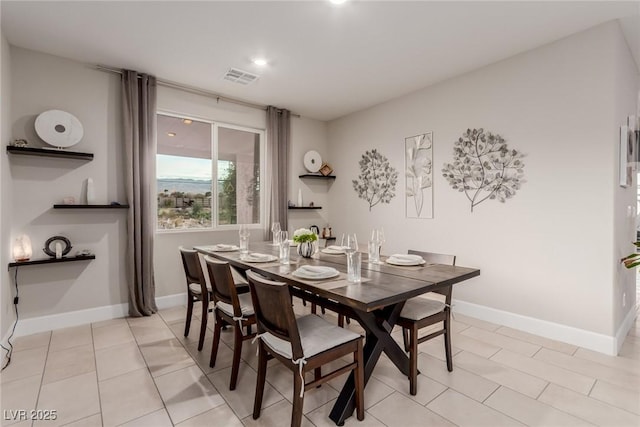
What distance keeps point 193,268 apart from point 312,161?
2840mm

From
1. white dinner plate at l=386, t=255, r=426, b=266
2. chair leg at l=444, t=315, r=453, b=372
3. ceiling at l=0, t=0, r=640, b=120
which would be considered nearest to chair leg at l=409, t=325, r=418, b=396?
chair leg at l=444, t=315, r=453, b=372

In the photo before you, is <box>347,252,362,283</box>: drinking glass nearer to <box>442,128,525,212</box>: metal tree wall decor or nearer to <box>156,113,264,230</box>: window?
<box>442,128,525,212</box>: metal tree wall decor

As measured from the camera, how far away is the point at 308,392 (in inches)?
81.9

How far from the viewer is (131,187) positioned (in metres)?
3.40

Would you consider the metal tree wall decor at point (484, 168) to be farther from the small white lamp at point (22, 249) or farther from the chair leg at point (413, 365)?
the small white lamp at point (22, 249)

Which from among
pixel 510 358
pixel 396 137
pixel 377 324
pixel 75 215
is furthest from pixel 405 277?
pixel 75 215

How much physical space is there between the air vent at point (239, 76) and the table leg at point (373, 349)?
282 cm

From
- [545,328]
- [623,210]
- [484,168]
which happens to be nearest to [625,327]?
[545,328]

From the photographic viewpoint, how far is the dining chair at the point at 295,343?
1.59 metres

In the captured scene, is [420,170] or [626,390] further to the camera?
[420,170]

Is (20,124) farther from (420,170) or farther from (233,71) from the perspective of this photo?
(420,170)

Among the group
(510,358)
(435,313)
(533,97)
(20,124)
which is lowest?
(510,358)

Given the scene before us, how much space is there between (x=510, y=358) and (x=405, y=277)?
134 centimetres

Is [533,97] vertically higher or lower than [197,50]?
lower
